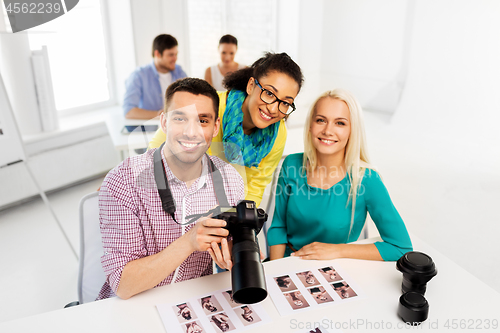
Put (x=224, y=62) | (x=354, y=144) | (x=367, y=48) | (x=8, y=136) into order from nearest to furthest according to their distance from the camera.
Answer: (x=354, y=144) → (x=8, y=136) → (x=224, y=62) → (x=367, y=48)

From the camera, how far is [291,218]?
5.04 ft

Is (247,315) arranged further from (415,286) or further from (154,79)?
(154,79)

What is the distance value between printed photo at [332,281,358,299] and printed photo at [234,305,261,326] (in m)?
0.25

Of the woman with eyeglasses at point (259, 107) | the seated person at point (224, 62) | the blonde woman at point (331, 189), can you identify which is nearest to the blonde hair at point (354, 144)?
the blonde woman at point (331, 189)

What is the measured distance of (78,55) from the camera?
358 cm

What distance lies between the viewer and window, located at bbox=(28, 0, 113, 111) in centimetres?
339

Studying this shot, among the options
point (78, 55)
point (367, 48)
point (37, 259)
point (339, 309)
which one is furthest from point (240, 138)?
point (367, 48)

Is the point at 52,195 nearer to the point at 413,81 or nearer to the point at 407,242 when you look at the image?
the point at 407,242

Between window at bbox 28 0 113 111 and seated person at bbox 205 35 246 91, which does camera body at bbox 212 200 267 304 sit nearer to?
seated person at bbox 205 35 246 91

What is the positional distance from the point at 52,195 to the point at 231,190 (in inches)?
106

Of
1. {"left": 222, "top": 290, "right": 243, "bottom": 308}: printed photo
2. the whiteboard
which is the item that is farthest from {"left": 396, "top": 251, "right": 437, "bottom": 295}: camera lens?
the whiteboard

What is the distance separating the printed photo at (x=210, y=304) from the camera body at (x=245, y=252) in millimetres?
155

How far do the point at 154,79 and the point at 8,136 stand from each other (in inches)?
55.1

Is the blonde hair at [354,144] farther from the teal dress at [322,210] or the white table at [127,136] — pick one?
the white table at [127,136]
